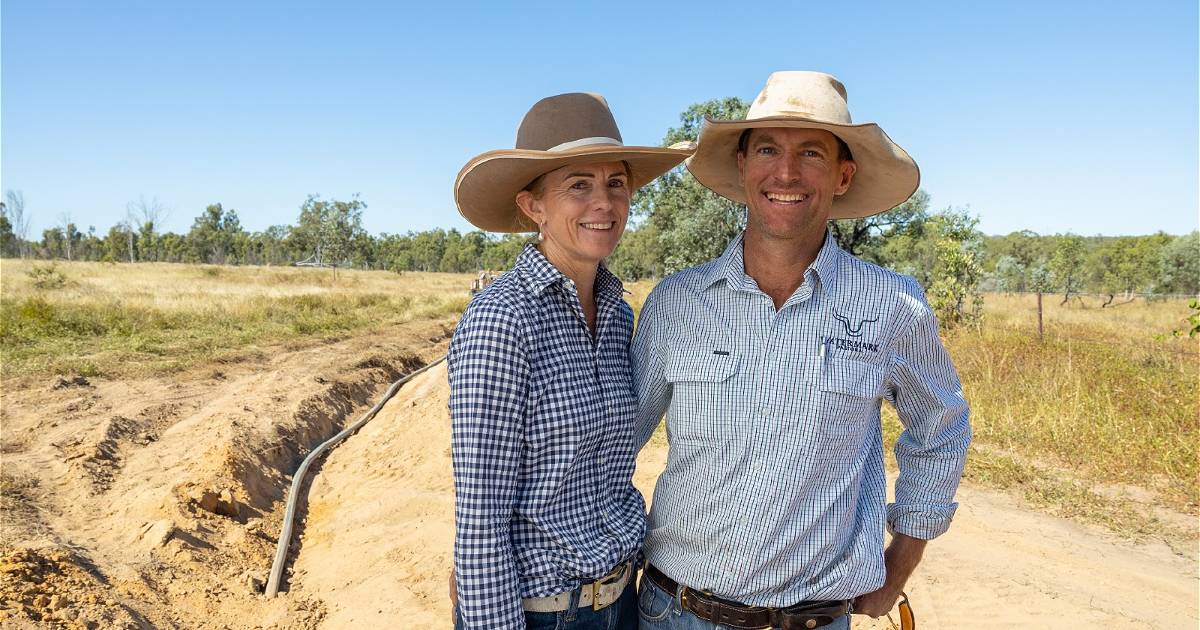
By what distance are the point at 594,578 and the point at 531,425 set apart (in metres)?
0.43

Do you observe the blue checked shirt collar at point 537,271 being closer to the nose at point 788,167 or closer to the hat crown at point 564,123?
the hat crown at point 564,123

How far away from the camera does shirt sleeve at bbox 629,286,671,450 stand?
6.91 ft

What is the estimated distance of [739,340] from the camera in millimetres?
1951

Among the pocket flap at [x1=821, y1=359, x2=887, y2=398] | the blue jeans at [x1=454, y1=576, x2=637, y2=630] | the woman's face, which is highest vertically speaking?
the woman's face

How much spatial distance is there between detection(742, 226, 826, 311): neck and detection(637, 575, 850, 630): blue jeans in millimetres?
830

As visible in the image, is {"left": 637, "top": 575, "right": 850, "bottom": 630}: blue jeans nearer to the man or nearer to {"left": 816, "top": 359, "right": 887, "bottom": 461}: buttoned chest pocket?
the man

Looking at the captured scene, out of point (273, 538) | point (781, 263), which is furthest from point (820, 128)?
point (273, 538)

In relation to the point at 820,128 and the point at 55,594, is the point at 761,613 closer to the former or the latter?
the point at 820,128

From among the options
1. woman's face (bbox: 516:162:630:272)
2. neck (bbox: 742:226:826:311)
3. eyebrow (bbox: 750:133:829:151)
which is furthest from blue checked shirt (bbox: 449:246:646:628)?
eyebrow (bbox: 750:133:829:151)

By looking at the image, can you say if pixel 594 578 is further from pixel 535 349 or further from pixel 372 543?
pixel 372 543

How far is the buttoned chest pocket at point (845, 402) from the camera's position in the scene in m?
1.85

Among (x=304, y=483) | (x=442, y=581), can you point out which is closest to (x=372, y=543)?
(x=442, y=581)

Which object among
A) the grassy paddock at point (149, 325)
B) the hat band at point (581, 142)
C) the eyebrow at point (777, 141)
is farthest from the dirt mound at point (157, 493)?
the eyebrow at point (777, 141)

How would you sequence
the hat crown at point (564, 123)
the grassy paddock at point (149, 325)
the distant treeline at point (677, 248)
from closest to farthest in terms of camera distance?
the hat crown at point (564, 123) < the grassy paddock at point (149, 325) < the distant treeline at point (677, 248)
